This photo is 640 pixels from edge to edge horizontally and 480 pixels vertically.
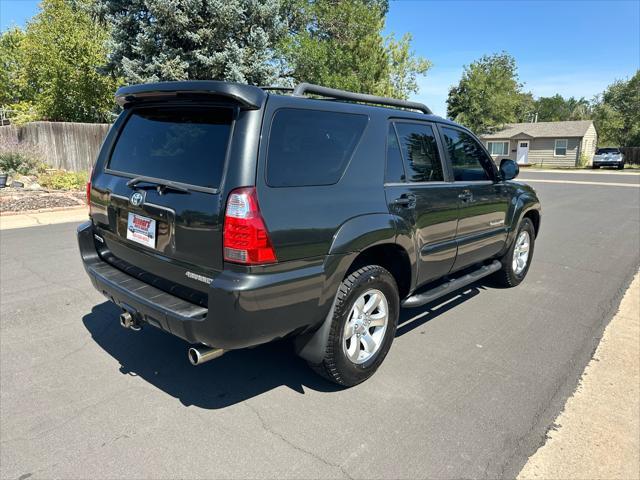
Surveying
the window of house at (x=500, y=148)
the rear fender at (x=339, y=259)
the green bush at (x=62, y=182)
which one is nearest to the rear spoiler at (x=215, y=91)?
the rear fender at (x=339, y=259)

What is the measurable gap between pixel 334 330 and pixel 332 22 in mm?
19834

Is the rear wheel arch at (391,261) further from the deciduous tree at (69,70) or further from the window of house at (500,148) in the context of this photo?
the window of house at (500,148)

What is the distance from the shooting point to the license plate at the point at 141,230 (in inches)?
113

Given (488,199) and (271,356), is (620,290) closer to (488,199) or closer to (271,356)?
(488,199)

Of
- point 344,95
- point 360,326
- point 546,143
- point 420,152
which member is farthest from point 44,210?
point 546,143

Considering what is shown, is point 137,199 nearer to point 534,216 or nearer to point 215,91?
point 215,91

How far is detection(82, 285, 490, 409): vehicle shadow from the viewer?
309 centimetres

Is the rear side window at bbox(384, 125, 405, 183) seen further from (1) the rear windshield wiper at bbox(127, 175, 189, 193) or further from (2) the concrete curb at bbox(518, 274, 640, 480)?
(2) the concrete curb at bbox(518, 274, 640, 480)

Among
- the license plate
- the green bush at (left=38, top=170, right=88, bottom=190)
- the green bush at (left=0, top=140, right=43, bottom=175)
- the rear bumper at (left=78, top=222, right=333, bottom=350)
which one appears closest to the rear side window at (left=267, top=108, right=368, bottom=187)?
the rear bumper at (left=78, top=222, right=333, bottom=350)

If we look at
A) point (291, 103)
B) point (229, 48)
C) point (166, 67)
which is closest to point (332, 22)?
point (229, 48)

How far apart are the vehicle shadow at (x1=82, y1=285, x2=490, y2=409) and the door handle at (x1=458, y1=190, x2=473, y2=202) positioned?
52.1 inches

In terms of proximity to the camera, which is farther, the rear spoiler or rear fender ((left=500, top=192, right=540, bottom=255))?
rear fender ((left=500, top=192, right=540, bottom=255))

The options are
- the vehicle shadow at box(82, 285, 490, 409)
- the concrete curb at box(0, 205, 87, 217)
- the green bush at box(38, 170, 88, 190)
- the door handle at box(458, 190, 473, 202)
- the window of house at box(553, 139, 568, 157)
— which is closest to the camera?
the vehicle shadow at box(82, 285, 490, 409)

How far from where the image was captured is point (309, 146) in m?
2.80
